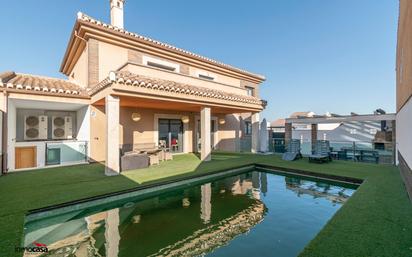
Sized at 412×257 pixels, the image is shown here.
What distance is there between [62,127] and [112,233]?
1054 centimetres

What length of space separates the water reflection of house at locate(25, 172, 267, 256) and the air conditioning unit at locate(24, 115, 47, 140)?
8765 millimetres

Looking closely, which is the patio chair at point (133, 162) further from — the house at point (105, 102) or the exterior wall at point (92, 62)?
the exterior wall at point (92, 62)

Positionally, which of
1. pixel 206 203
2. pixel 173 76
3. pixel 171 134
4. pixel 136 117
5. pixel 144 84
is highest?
pixel 173 76

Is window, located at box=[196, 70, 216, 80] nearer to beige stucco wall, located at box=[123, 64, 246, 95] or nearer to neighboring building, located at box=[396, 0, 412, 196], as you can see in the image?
beige stucco wall, located at box=[123, 64, 246, 95]

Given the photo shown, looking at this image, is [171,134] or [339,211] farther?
[171,134]

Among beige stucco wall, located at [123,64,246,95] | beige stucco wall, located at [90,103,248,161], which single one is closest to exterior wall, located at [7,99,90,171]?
beige stucco wall, located at [90,103,248,161]

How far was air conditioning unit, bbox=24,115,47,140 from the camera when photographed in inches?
433

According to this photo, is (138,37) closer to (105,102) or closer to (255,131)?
(105,102)

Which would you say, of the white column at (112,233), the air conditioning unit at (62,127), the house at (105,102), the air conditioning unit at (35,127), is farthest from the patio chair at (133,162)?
the air conditioning unit at (35,127)

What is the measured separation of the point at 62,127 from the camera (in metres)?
12.0

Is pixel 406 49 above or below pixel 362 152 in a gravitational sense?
above

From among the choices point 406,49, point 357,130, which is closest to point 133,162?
point 406,49

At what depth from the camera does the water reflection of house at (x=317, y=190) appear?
6.55m

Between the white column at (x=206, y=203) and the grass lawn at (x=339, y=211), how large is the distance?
1139 millimetres
